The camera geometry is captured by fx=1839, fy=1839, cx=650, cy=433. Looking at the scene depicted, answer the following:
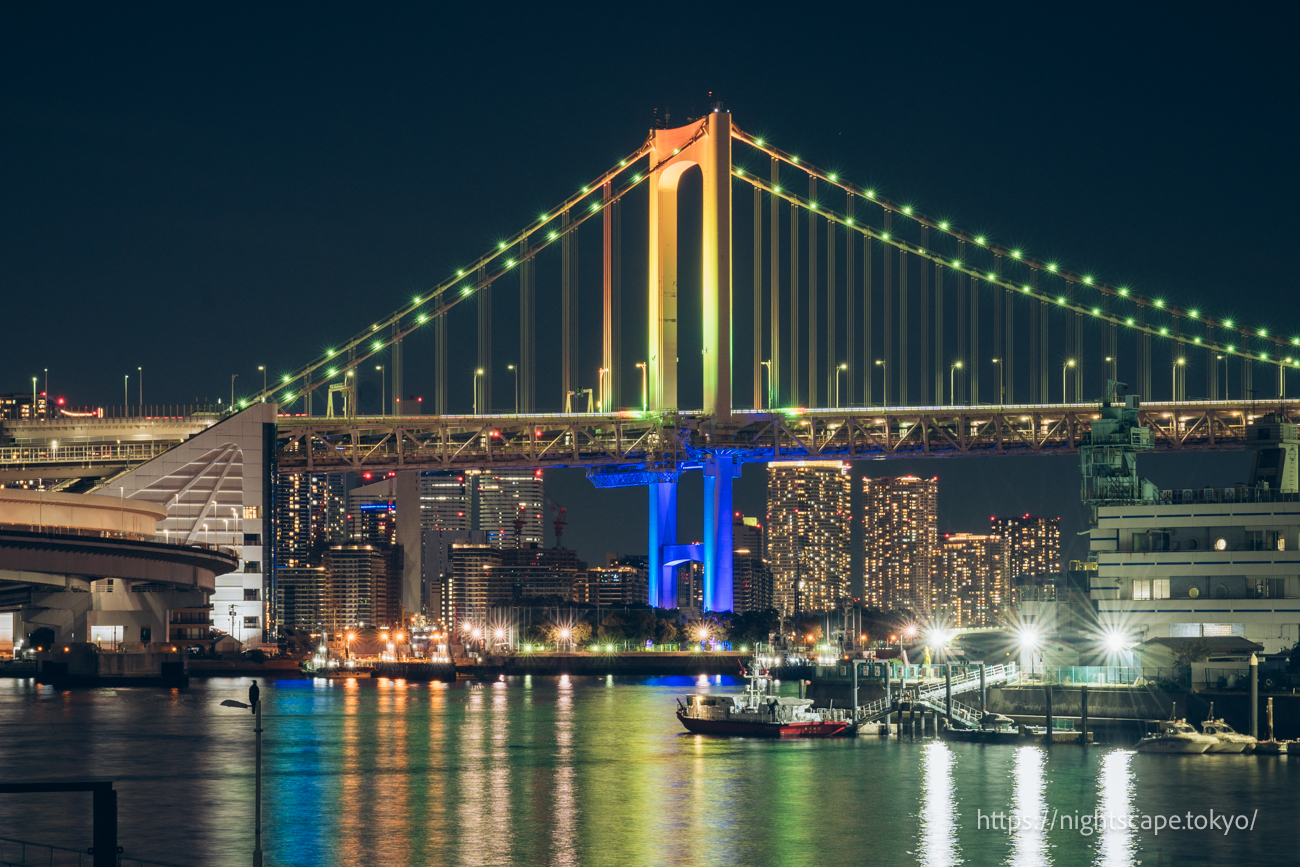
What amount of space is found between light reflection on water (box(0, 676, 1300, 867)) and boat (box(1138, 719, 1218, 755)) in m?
0.97

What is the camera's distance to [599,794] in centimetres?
4684

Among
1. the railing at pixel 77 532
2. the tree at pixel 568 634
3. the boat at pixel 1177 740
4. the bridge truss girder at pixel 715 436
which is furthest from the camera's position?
the tree at pixel 568 634

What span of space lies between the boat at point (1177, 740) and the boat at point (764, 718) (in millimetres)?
11918

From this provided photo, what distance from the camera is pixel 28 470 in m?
117

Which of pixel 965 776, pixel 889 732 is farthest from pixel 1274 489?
pixel 965 776

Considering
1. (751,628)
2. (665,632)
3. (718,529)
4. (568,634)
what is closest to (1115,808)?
(718,529)

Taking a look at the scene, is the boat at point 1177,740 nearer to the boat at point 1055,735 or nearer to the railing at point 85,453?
the boat at point 1055,735

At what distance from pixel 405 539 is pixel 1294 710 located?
10686cm

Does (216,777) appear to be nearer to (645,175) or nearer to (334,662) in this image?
(645,175)

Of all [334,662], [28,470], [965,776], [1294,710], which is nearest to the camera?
[965,776]

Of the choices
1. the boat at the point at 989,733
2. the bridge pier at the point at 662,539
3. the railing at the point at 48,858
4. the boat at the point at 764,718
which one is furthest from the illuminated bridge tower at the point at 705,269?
the railing at the point at 48,858

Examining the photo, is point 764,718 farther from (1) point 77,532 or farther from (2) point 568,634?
(2) point 568,634

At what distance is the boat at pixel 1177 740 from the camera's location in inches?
2072

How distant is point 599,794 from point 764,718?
59.7 feet
